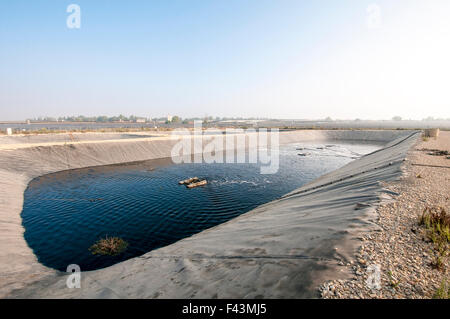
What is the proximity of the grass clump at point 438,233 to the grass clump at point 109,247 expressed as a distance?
45.5ft

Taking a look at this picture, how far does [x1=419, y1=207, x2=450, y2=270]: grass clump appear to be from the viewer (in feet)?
16.2

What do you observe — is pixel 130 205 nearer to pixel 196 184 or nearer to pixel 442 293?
pixel 196 184

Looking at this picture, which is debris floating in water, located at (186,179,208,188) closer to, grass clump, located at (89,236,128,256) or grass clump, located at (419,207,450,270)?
grass clump, located at (89,236,128,256)

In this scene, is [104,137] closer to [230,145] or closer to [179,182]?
[230,145]

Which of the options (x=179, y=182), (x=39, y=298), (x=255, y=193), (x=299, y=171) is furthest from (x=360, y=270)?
(x=299, y=171)

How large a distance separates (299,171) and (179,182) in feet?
64.4

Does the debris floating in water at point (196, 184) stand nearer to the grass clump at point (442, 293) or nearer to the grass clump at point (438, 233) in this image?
the grass clump at point (438, 233)

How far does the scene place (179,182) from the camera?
2558cm

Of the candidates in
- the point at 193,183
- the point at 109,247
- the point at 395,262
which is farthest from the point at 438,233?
the point at 193,183

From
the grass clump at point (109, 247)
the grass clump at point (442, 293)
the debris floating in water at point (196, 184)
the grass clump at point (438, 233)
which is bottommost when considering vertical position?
the grass clump at point (109, 247)

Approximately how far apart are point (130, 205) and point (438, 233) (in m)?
20.1

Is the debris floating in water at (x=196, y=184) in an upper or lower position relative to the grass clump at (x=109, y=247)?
upper

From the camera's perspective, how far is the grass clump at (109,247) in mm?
11438

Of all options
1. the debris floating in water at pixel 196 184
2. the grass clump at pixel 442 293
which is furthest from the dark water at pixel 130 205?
the grass clump at pixel 442 293
